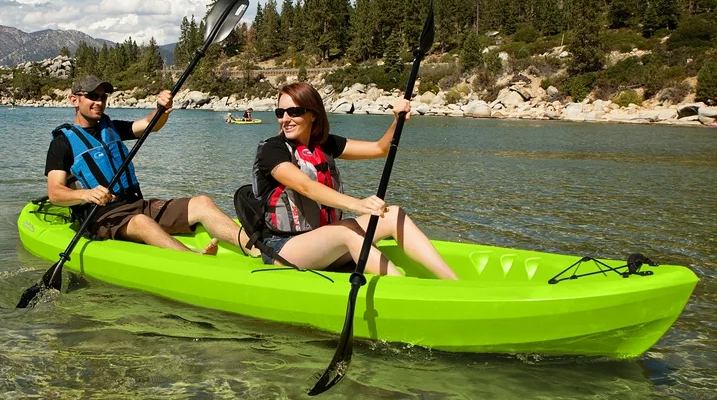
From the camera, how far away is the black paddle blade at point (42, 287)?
→ 448cm

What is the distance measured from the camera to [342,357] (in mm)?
3430

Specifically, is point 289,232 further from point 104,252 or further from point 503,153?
point 503,153

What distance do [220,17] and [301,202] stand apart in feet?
9.40

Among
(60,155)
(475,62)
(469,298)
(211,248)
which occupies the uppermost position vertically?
(475,62)

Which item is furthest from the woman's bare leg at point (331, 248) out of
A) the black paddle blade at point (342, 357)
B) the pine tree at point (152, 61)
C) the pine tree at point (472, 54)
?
the pine tree at point (152, 61)

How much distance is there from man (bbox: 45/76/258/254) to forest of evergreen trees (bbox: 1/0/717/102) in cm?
2510

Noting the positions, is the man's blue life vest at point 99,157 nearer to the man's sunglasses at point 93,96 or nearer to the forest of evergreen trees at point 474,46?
the man's sunglasses at point 93,96

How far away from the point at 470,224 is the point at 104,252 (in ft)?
14.1

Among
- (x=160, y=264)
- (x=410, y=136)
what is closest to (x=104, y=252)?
(x=160, y=264)

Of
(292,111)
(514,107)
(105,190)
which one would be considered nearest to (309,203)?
(292,111)

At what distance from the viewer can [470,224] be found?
25.1 ft

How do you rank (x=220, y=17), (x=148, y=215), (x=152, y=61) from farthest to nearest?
(x=152, y=61) < (x=220, y=17) < (x=148, y=215)

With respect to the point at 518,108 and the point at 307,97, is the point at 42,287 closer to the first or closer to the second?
→ the point at 307,97

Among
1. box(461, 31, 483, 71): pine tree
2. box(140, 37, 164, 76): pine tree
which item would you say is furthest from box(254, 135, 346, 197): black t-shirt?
box(140, 37, 164, 76): pine tree
